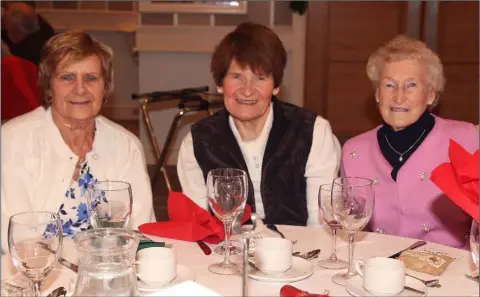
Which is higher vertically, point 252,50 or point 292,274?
point 252,50

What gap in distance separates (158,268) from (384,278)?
0.44m

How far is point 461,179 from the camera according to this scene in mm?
1509

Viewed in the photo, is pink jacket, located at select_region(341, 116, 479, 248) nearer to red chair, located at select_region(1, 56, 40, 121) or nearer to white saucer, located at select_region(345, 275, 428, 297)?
white saucer, located at select_region(345, 275, 428, 297)

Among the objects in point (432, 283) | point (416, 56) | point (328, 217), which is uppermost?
point (416, 56)

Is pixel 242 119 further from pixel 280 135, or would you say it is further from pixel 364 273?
pixel 364 273

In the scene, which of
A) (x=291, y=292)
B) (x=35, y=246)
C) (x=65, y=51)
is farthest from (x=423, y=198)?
(x=35, y=246)

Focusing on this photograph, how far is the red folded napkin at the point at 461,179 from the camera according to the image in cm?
149

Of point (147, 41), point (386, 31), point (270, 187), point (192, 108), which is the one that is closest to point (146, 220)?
point (270, 187)

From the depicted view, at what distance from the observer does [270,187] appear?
2.34 metres

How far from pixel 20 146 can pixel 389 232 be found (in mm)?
1213

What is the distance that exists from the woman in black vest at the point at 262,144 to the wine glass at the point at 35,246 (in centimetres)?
103

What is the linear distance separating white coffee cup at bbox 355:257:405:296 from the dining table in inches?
2.5

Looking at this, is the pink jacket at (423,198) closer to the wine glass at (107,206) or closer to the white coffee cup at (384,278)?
the white coffee cup at (384,278)

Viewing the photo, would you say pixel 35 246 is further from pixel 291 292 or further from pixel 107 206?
pixel 291 292
